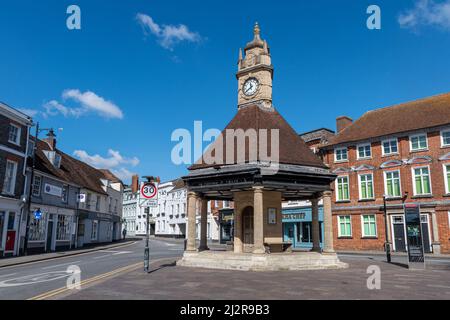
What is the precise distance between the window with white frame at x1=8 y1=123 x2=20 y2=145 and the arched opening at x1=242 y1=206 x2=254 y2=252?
738 inches

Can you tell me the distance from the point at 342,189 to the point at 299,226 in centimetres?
677

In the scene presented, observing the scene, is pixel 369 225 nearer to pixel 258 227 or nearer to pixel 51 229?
pixel 258 227

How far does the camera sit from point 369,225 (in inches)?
1350

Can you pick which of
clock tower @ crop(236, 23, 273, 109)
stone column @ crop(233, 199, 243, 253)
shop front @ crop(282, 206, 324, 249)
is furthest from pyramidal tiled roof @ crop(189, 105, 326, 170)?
shop front @ crop(282, 206, 324, 249)

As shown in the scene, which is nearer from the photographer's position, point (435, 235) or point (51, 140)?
point (435, 235)

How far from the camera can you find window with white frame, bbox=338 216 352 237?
3589 cm

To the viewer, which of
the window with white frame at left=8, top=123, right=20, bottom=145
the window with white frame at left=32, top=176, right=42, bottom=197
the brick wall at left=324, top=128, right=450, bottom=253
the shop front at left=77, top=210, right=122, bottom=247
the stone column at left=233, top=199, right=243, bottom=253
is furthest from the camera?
the shop front at left=77, top=210, right=122, bottom=247

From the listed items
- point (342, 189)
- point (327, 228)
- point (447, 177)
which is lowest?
point (327, 228)

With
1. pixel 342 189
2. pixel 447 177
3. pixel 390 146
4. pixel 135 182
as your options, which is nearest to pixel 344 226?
pixel 342 189

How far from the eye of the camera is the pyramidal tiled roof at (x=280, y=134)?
782 inches

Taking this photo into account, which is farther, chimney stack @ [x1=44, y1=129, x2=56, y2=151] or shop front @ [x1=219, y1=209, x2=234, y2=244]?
shop front @ [x1=219, y1=209, x2=234, y2=244]

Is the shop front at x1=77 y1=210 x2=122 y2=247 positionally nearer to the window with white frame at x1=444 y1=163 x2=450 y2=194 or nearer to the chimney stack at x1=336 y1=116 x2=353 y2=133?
the chimney stack at x1=336 y1=116 x2=353 y2=133
